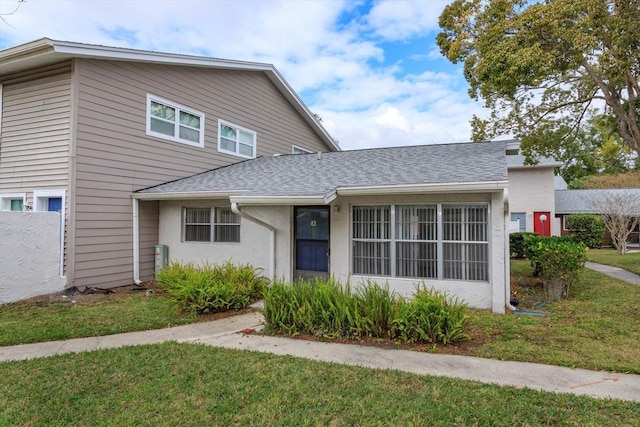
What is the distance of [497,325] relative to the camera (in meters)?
5.97

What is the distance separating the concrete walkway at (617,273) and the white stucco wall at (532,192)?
7.06 m

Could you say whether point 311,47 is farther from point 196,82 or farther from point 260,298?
point 260,298

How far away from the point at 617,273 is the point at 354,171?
Result: 9753 millimetres

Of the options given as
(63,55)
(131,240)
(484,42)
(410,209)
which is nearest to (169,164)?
(131,240)

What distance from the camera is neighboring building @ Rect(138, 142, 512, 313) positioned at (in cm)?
698

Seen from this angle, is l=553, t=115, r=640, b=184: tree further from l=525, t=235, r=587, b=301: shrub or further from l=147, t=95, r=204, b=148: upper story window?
l=147, t=95, r=204, b=148: upper story window

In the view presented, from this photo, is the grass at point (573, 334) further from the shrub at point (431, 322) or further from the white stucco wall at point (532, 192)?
the white stucco wall at point (532, 192)

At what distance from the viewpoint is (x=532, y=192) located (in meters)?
20.8

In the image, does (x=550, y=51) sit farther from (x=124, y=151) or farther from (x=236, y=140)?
(x=124, y=151)

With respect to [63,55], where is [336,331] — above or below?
below

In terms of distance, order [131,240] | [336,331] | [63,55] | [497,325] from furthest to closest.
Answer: [131,240]
[63,55]
[497,325]
[336,331]

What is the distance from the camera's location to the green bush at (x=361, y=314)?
5.18m

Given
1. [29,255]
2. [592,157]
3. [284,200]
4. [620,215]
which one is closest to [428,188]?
[284,200]

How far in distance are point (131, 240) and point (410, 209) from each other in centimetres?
710
